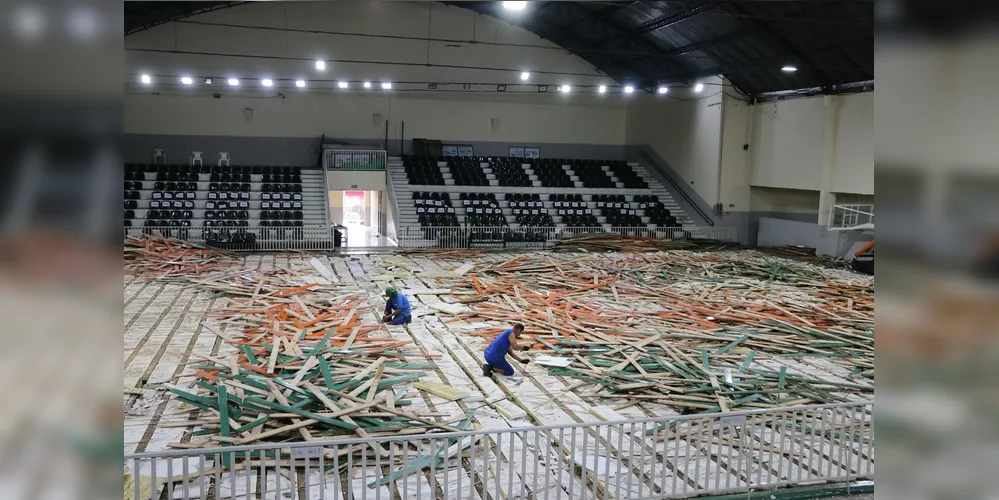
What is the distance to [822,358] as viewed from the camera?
1221 centimetres

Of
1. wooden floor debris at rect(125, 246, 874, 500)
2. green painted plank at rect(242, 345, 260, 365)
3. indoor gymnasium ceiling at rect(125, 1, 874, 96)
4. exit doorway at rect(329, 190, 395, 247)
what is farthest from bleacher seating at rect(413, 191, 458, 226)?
green painted plank at rect(242, 345, 260, 365)

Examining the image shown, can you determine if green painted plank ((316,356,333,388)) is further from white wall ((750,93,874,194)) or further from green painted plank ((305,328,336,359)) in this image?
white wall ((750,93,874,194))

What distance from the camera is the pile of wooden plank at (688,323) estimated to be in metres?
10.3

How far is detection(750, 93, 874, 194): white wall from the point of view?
23938mm

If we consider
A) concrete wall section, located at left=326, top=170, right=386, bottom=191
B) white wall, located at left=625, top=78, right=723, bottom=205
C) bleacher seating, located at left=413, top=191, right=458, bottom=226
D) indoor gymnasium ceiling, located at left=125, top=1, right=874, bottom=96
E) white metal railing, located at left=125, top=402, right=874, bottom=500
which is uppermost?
indoor gymnasium ceiling, located at left=125, top=1, right=874, bottom=96

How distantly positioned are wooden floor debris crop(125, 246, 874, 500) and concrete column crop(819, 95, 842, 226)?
559cm

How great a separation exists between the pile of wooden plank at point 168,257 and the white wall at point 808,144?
1980 cm

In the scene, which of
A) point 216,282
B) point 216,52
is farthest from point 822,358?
point 216,52

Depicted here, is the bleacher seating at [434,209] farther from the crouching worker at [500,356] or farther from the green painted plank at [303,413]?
the green painted plank at [303,413]

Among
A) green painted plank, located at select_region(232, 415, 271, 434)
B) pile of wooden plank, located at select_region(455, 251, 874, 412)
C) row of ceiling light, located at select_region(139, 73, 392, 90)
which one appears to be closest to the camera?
green painted plank, located at select_region(232, 415, 271, 434)

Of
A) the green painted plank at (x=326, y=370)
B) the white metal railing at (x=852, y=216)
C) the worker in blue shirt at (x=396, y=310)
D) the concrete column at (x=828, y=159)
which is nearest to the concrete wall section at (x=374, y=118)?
the concrete column at (x=828, y=159)

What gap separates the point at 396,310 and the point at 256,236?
43.7 feet
